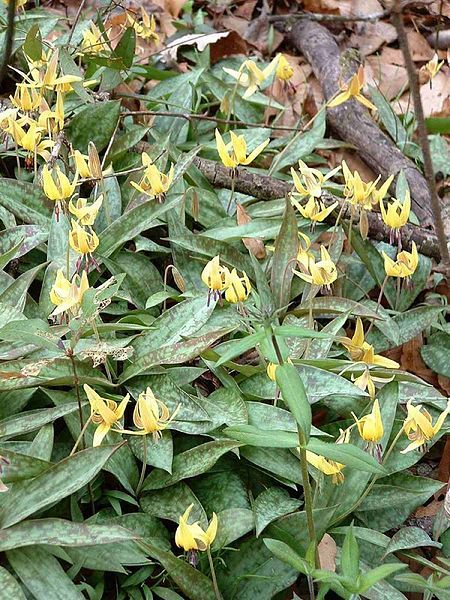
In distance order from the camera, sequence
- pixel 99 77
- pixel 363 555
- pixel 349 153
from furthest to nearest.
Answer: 1. pixel 349 153
2. pixel 99 77
3. pixel 363 555

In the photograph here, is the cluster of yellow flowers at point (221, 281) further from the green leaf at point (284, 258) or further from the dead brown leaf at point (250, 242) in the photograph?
the dead brown leaf at point (250, 242)

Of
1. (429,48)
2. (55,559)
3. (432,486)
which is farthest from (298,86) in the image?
(55,559)

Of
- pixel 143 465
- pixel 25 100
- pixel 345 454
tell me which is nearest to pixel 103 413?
pixel 143 465

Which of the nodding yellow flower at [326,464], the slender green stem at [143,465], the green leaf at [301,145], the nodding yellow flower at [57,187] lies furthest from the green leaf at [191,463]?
the green leaf at [301,145]

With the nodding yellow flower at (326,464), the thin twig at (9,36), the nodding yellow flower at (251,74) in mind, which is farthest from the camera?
the nodding yellow flower at (251,74)

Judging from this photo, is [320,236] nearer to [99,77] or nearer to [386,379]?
[386,379]
